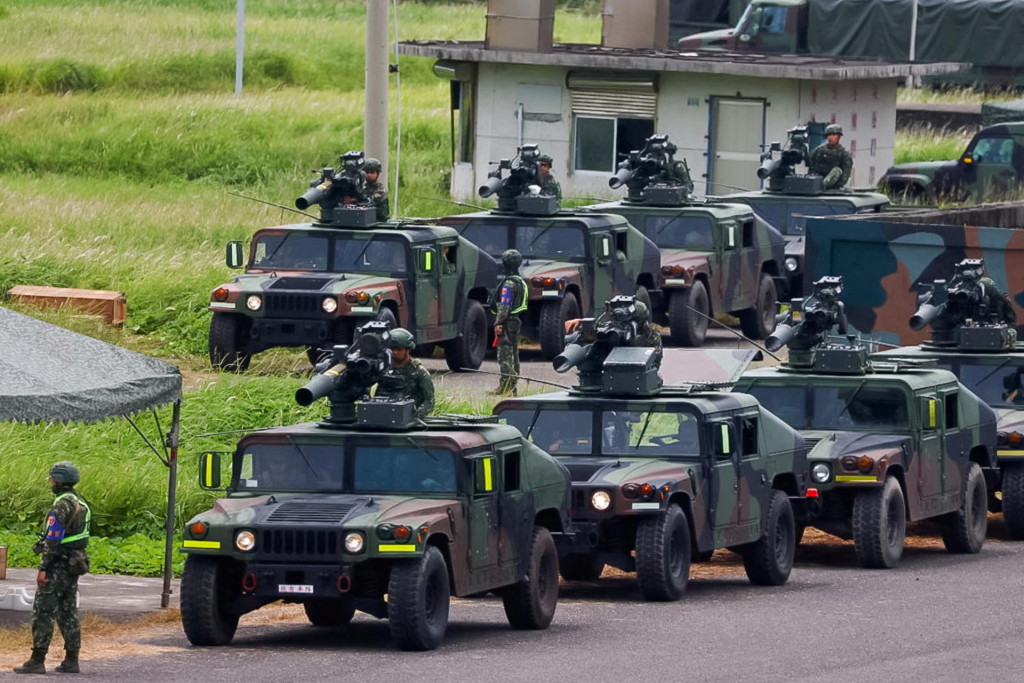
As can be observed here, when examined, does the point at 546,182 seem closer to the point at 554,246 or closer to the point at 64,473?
the point at 554,246

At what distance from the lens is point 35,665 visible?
11.6 metres

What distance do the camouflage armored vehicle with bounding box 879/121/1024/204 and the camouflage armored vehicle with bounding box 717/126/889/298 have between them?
509cm

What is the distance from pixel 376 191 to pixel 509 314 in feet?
8.32

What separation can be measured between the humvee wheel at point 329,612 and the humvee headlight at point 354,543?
142 cm

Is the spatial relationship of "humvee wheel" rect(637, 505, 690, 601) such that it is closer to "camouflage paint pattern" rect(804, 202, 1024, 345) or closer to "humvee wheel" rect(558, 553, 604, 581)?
"humvee wheel" rect(558, 553, 604, 581)

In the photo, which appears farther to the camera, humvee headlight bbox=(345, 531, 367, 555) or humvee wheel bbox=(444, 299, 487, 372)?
humvee wheel bbox=(444, 299, 487, 372)

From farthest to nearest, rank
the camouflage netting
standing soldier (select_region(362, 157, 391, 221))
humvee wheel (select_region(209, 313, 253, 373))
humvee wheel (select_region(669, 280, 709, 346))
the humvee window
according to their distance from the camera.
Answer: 1. the humvee window
2. humvee wheel (select_region(669, 280, 709, 346))
3. standing soldier (select_region(362, 157, 391, 221))
4. humvee wheel (select_region(209, 313, 253, 373))
5. the camouflage netting

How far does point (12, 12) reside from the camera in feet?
187

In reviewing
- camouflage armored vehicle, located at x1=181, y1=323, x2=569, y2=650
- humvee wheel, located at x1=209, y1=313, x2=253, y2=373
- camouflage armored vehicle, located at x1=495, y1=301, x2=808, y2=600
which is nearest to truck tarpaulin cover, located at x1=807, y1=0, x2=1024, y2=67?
humvee wheel, located at x1=209, y1=313, x2=253, y2=373

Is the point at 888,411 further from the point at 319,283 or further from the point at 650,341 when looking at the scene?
the point at 319,283

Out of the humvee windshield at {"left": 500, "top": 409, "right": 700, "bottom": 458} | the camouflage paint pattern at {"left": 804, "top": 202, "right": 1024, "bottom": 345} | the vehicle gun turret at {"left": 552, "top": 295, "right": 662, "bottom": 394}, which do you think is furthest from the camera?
the camouflage paint pattern at {"left": 804, "top": 202, "right": 1024, "bottom": 345}

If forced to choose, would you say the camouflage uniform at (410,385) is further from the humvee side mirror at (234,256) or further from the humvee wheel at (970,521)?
the humvee side mirror at (234,256)

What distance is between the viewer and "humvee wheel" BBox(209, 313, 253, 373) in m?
22.5

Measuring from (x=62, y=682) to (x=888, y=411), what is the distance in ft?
25.9
